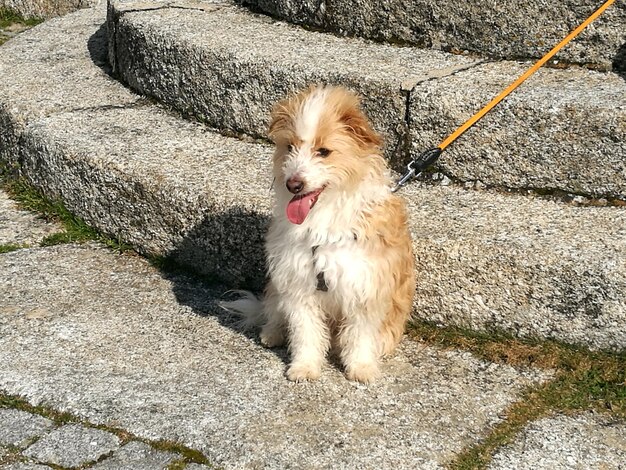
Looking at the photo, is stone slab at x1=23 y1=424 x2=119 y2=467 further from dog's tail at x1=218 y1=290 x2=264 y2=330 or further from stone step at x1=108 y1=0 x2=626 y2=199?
stone step at x1=108 y1=0 x2=626 y2=199

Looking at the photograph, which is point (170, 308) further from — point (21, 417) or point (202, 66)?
point (202, 66)

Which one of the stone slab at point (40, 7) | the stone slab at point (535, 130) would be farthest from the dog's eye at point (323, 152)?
the stone slab at point (40, 7)

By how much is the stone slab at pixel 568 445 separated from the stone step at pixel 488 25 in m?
2.12

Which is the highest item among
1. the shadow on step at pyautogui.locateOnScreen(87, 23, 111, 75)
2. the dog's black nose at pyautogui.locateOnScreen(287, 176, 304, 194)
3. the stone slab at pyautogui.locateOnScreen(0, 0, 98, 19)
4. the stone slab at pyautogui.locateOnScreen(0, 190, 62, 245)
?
the dog's black nose at pyautogui.locateOnScreen(287, 176, 304, 194)

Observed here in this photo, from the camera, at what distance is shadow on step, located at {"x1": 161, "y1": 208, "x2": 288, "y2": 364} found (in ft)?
14.6

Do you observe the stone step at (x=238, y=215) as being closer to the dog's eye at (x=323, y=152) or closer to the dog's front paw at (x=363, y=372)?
the dog's front paw at (x=363, y=372)

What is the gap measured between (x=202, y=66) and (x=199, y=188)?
1.05 metres

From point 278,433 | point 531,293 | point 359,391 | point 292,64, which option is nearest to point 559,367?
point 531,293

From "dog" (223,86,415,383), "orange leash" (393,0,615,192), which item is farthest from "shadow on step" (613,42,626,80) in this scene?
"dog" (223,86,415,383)

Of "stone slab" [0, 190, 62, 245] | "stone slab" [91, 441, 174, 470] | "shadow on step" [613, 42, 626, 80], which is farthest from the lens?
"stone slab" [0, 190, 62, 245]

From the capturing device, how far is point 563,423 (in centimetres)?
352

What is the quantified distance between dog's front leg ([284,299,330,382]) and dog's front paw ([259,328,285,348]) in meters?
0.20

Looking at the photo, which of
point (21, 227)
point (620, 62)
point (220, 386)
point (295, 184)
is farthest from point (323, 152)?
point (21, 227)

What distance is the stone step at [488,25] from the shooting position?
472cm
